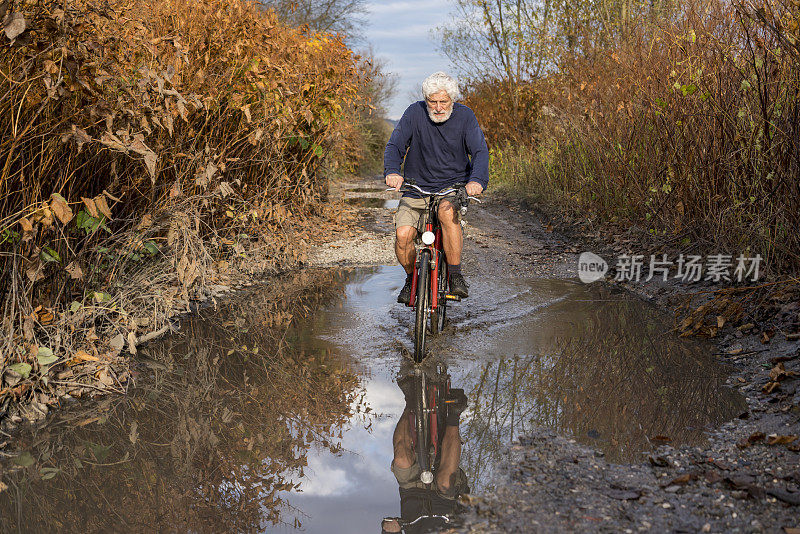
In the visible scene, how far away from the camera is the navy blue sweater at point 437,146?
6.20 metres

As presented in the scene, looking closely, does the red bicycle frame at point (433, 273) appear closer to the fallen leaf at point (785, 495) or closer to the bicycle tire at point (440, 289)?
the bicycle tire at point (440, 289)

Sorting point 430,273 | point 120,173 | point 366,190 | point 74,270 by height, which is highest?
point 366,190

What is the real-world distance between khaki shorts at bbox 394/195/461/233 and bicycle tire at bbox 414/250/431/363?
374 mm

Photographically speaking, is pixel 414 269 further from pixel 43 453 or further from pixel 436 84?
pixel 43 453

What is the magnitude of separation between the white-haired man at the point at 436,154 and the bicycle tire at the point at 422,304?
1.18 ft

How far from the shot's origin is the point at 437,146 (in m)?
6.20

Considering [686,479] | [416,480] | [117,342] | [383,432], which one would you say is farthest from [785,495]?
[117,342]

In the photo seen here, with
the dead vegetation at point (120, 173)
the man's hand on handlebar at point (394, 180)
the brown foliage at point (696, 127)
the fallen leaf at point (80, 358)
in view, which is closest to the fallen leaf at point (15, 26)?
the dead vegetation at point (120, 173)

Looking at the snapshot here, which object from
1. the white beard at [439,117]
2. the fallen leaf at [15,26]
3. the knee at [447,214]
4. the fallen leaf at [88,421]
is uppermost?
the fallen leaf at [15,26]

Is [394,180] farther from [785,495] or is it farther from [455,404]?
[785,495]

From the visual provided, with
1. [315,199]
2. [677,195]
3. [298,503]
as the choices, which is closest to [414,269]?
[298,503]

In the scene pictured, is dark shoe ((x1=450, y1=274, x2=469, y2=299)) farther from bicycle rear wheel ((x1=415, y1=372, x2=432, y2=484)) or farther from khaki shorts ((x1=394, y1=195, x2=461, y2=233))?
bicycle rear wheel ((x1=415, y1=372, x2=432, y2=484))

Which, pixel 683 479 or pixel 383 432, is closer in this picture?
pixel 683 479

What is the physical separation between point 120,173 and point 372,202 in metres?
12.6
